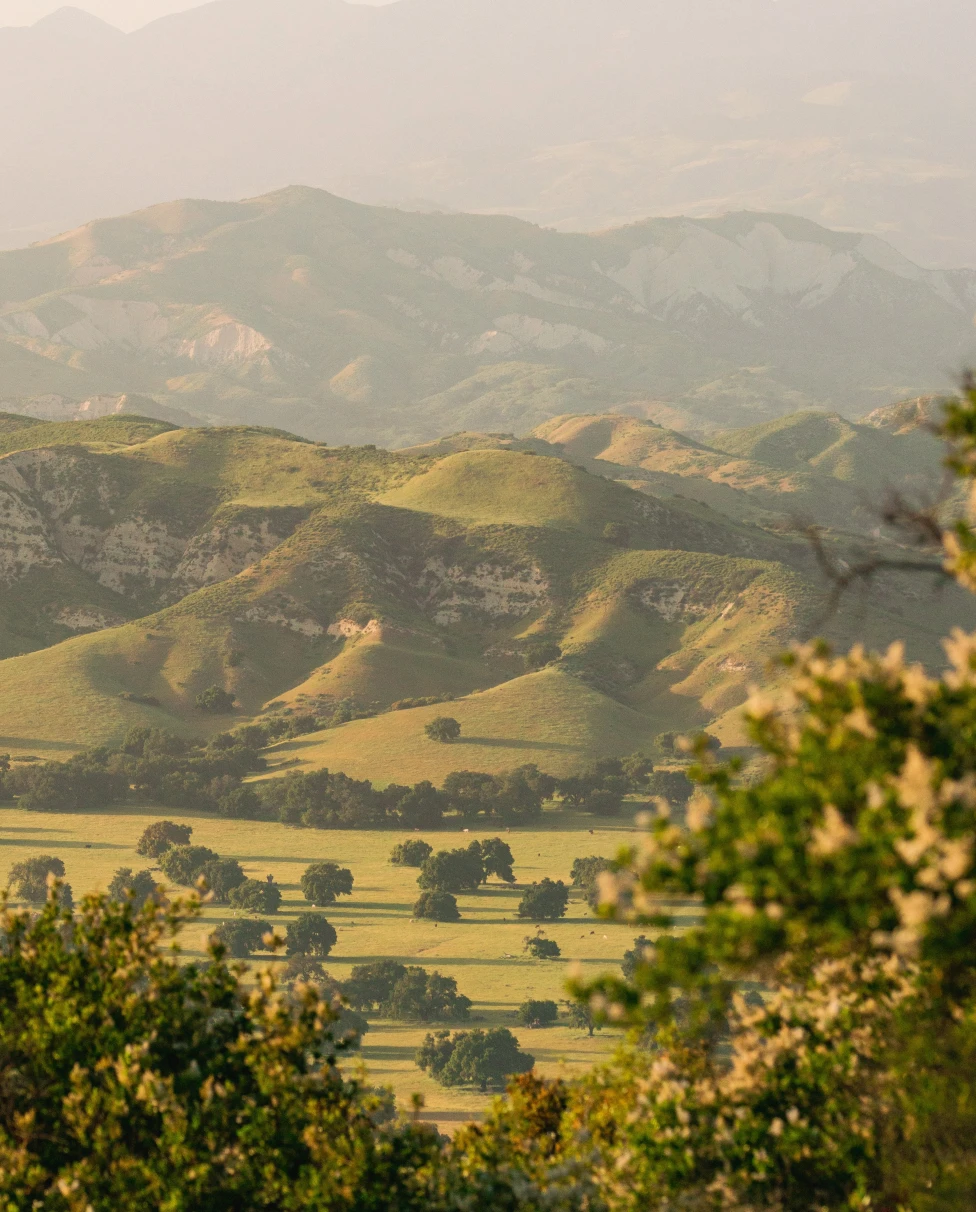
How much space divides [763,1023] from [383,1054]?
6263 centimetres

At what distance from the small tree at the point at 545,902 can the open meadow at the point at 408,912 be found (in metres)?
0.85

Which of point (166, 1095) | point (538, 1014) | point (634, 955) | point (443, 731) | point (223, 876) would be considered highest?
point (166, 1095)

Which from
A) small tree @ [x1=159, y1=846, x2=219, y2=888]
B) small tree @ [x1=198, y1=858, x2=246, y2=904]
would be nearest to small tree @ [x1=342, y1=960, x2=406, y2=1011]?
small tree @ [x1=198, y1=858, x2=246, y2=904]

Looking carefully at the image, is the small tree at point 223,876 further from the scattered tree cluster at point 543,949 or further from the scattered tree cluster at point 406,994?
the scattered tree cluster at point 543,949

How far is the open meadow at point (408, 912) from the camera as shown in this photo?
3248 inches

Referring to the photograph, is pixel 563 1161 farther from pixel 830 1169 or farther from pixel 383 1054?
pixel 383 1054

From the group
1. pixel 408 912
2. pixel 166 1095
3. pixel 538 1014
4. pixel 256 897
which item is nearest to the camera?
pixel 166 1095

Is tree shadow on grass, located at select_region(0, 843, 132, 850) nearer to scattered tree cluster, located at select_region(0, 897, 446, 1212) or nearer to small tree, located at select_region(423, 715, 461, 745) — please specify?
small tree, located at select_region(423, 715, 461, 745)

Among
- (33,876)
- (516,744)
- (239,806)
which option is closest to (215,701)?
(239,806)

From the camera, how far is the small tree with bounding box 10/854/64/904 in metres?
104

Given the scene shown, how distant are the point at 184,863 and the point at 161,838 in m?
9.77

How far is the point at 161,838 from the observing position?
121 m

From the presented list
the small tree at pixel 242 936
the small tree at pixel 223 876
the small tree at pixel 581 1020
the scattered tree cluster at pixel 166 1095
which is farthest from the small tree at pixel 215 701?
the scattered tree cluster at pixel 166 1095

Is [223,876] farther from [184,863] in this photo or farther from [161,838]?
[161,838]
